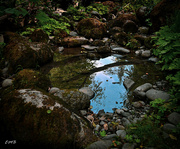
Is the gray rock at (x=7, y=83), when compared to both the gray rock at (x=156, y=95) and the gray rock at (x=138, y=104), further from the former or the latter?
the gray rock at (x=156, y=95)

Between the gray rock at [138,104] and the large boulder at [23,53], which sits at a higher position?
the large boulder at [23,53]

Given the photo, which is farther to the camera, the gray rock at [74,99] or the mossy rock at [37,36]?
the mossy rock at [37,36]

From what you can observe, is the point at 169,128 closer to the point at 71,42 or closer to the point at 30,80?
the point at 30,80

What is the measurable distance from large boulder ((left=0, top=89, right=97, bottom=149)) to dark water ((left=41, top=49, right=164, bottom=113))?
1.11 meters

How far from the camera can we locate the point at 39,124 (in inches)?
75.7

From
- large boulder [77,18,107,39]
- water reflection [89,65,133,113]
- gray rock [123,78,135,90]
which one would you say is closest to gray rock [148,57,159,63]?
water reflection [89,65,133,113]

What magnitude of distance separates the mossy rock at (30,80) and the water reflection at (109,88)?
1388 mm

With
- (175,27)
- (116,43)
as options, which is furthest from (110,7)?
(175,27)

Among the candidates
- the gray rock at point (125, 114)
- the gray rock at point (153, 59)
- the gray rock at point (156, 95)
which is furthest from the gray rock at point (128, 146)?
the gray rock at point (153, 59)

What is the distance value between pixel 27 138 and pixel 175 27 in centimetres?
452

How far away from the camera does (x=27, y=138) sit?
6.10 feet

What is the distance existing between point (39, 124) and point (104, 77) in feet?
9.74

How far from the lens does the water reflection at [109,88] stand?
332cm

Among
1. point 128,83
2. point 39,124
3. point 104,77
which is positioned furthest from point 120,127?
point 104,77
